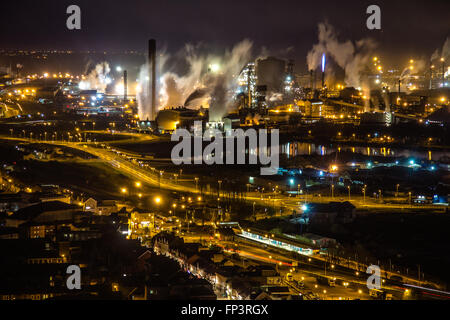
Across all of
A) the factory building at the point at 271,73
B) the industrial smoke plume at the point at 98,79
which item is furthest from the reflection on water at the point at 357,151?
the industrial smoke plume at the point at 98,79

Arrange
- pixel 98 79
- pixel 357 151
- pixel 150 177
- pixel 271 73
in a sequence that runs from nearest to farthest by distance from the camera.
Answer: pixel 150 177 → pixel 357 151 → pixel 271 73 → pixel 98 79

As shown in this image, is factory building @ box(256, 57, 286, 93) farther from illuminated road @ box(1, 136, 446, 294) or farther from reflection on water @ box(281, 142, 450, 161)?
illuminated road @ box(1, 136, 446, 294)

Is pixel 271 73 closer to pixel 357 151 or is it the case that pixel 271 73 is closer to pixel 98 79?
pixel 357 151

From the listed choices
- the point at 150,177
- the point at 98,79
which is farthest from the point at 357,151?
the point at 98,79

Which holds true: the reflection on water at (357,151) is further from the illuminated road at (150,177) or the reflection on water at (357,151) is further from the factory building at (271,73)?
the factory building at (271,73)

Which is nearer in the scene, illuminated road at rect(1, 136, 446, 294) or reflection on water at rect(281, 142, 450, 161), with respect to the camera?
illuminated road at rect(1, 136, 446, 294)

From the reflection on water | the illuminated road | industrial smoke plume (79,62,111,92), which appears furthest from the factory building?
industrial smoke plume (79,62,111,92)

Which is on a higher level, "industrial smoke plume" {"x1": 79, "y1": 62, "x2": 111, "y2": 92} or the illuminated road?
"industrial smoke plume" {"x1": 79, "y1": 62, "x2": 111, "y2": 92}

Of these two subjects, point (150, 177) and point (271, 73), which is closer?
point (150, 177)

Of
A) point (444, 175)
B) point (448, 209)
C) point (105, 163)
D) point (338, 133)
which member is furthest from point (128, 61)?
point (448, 209)

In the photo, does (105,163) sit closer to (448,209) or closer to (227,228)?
(227,228)
